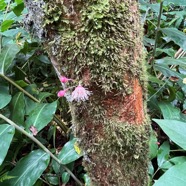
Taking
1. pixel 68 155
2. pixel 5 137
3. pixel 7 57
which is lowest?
pixel 68 155

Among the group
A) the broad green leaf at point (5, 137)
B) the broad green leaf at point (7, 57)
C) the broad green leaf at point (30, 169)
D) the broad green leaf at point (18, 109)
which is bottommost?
the broad green leaf at point (30, 169)

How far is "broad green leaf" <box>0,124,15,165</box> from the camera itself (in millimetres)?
937

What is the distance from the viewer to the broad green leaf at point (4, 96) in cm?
114

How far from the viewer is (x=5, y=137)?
3.23ft

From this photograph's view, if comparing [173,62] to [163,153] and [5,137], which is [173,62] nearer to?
[163,153]

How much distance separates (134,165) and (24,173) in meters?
0.45

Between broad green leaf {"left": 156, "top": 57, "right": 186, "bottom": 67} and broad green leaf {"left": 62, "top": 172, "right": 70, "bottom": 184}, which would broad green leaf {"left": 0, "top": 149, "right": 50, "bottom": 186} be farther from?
broad green leaf {"left": 156, "top": 57, "right": 186, "bottom": 67}

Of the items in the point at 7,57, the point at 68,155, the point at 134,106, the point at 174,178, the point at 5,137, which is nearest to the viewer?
the point at 174,178

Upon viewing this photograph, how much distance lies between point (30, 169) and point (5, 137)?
17cm

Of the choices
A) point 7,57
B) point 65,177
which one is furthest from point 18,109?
point 65,177

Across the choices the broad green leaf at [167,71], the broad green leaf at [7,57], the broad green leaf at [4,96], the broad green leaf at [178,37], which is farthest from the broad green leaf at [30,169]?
the broad green leaf at [178,37]

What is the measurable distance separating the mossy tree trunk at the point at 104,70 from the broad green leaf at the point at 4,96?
0.46 m

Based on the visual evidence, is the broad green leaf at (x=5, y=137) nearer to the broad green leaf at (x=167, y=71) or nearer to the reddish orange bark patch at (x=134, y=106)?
the reddish orange bark patch at (x=134, y=106)

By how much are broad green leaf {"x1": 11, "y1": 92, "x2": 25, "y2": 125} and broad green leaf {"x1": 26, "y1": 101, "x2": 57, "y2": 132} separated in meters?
0.06
